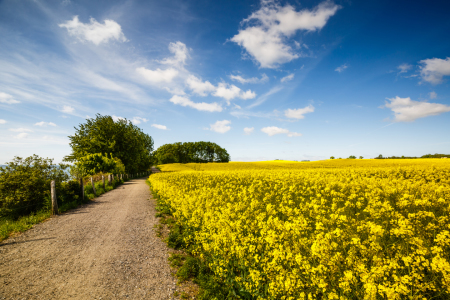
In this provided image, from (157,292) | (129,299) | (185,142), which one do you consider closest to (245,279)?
(157,292)

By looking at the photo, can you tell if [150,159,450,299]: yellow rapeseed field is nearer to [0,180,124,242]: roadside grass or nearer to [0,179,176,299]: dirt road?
[0,179,176,299]: dirt road

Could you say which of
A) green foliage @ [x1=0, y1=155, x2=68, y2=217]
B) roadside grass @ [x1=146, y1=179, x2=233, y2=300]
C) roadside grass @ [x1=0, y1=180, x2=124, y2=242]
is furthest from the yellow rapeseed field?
green foliage @ [x1=0, y1=155, x2=68, y2=217]

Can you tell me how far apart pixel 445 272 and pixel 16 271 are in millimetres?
9604

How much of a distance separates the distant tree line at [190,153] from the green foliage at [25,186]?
80746mm

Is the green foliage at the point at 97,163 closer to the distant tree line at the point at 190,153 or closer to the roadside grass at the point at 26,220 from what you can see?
the roadside grass at the point at 26,220

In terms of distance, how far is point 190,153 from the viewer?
9712cm

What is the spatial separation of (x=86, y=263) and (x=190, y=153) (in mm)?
92621

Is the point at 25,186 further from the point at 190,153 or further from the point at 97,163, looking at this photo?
the point at 190,153

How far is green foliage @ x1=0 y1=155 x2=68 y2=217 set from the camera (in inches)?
400

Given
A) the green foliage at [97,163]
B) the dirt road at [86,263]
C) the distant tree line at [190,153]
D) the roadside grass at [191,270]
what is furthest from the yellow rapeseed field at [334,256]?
the distant tree line at [190,153]

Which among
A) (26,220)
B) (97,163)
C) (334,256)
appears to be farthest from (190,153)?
(334,256)

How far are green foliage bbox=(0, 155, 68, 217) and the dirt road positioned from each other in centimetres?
291

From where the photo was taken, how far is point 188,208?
287 inches

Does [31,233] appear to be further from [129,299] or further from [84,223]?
[129,299]
